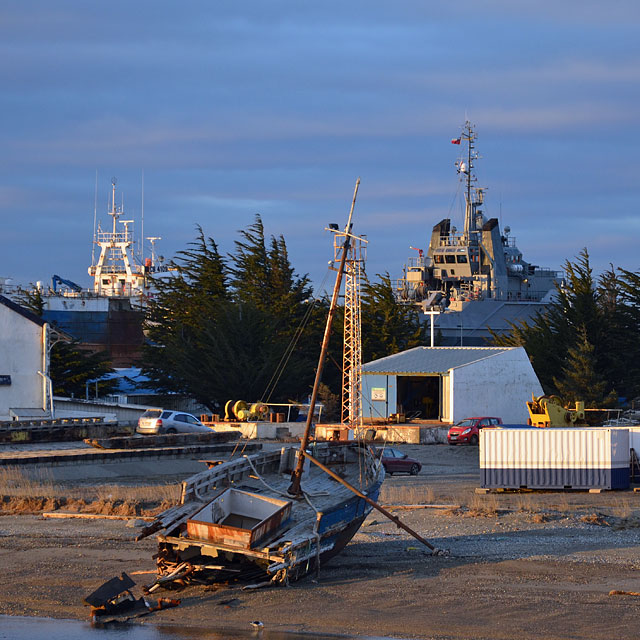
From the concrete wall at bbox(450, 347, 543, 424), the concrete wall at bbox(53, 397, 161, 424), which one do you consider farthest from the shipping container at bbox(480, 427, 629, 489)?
the concrete wall at bbox(53, 397, 161, 424)

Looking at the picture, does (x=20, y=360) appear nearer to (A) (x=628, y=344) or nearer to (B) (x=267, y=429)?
(B) (x=267, y=429)

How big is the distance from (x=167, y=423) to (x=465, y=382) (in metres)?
16.3

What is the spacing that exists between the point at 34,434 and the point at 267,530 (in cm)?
2557

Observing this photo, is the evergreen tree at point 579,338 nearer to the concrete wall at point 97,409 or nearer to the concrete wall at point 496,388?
the concrete wall at point 496,388

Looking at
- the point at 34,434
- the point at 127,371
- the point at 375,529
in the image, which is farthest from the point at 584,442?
the point at 127,371

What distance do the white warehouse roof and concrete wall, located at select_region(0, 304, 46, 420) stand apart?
1770 centimetres

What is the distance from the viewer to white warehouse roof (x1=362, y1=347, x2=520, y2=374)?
54.1m

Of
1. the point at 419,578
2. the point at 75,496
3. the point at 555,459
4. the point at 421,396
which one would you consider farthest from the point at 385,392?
the point at 419,578

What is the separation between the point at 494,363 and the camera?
53.4 meters

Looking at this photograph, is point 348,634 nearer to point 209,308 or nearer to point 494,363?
point 494,363

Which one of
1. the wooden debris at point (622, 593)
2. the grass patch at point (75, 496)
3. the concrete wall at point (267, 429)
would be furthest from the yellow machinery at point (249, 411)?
the wooden debris at point (622, 593)

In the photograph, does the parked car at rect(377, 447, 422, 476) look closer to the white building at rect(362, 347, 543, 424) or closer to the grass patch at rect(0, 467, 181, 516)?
the grass patch at rect(0, 467, 181, 516)

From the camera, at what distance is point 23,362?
50250 millimetres

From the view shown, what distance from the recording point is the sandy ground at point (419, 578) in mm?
15281
